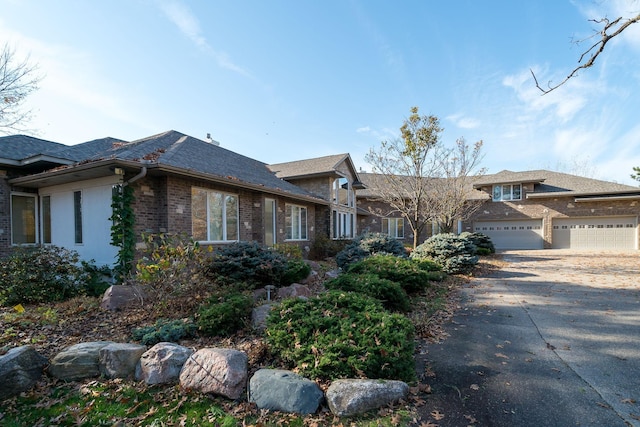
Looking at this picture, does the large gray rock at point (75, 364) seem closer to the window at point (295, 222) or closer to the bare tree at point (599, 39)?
the bare tree at point (599, 39)

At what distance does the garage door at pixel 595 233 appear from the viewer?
21.1 meters

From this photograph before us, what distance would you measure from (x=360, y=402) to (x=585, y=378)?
2769mm

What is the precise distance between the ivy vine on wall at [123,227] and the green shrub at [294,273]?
12.9 feet

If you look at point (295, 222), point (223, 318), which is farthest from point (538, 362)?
point (295, 222)

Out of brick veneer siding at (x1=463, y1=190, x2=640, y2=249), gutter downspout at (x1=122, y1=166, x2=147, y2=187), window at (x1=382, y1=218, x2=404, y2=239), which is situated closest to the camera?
gutter downspout at (x1=122, y1=166, x2=147, y2=187)

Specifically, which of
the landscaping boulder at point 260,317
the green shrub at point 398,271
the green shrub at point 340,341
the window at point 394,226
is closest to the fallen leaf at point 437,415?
the green shrub at point 340,341

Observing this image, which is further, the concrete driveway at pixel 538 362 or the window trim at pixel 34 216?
the window trim at pixel 34 216

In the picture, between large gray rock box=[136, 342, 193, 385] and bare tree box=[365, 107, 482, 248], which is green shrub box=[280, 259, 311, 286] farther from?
bare tree box=[365, 107, 482, 248]

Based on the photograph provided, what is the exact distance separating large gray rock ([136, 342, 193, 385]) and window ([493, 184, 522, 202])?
26.1 metres

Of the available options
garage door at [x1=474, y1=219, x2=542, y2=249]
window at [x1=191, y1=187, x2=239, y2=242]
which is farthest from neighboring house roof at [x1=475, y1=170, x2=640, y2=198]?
window at [x1=191, y1=187, x2=239, y2=242]

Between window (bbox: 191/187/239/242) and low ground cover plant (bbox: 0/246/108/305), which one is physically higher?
window (bbox: 191/187/239/242)

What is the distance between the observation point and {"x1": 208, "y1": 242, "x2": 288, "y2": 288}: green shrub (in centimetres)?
689

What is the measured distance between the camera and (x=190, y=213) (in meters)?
8.84

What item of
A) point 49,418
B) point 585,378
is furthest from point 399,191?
point 49,418
